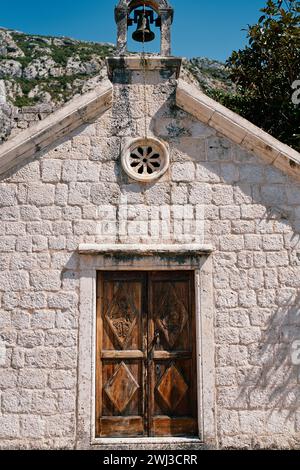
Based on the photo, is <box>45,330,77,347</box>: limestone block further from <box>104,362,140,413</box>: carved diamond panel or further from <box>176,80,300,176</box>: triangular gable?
<box>176,80,300,176</box>: triangular gable

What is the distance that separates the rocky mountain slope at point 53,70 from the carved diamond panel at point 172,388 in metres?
25.9

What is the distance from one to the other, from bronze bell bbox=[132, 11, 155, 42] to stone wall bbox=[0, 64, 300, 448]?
28.5 inches

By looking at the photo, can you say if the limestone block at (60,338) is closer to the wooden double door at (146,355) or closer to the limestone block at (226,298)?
the wooden double door at (146,355)

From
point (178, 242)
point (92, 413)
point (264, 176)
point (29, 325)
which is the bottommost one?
point (92, 413)

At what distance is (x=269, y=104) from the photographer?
10086mm

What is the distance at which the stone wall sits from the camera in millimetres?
5207

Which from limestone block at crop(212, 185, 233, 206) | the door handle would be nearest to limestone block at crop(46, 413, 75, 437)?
the door handle

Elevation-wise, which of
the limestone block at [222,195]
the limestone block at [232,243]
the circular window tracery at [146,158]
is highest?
the circular window tracery at [146,158]

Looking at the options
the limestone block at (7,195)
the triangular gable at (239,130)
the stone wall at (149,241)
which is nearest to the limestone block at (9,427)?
the stone wall at (149,241)

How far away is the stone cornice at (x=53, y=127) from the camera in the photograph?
18.1ft
